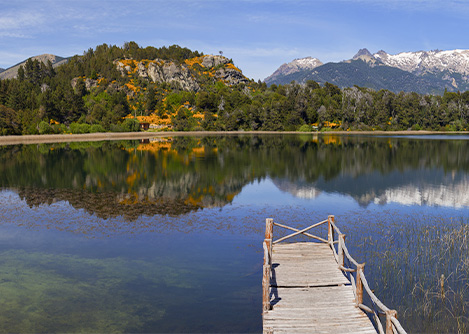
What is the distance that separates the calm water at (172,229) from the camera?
1612 cm

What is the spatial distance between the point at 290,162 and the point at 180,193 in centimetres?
3138

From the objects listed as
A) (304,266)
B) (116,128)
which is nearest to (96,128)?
(116,128)

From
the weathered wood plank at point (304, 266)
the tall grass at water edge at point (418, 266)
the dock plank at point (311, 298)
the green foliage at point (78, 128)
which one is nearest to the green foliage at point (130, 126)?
the green foliage at point (78, 128)

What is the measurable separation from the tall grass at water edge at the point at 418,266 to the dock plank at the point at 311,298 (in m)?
2.46

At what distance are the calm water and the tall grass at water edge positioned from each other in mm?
209

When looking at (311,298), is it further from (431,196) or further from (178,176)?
(178,176)

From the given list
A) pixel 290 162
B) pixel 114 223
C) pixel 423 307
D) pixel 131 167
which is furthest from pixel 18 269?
pixel 290 162

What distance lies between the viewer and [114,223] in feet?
97.3

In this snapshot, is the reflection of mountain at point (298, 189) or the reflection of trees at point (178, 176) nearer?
the reflection of trees at point (178, 176)

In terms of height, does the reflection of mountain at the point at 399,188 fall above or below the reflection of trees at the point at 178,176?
below

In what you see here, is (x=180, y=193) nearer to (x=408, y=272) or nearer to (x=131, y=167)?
(x=131, y=167)

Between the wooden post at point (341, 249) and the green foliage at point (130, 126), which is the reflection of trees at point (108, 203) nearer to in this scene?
the wooden post at point (341, 249)

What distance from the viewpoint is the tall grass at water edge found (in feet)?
49.9

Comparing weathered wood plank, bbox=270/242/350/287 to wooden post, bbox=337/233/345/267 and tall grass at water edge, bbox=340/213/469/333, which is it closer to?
wooden post, bbox=337/233/345/267
